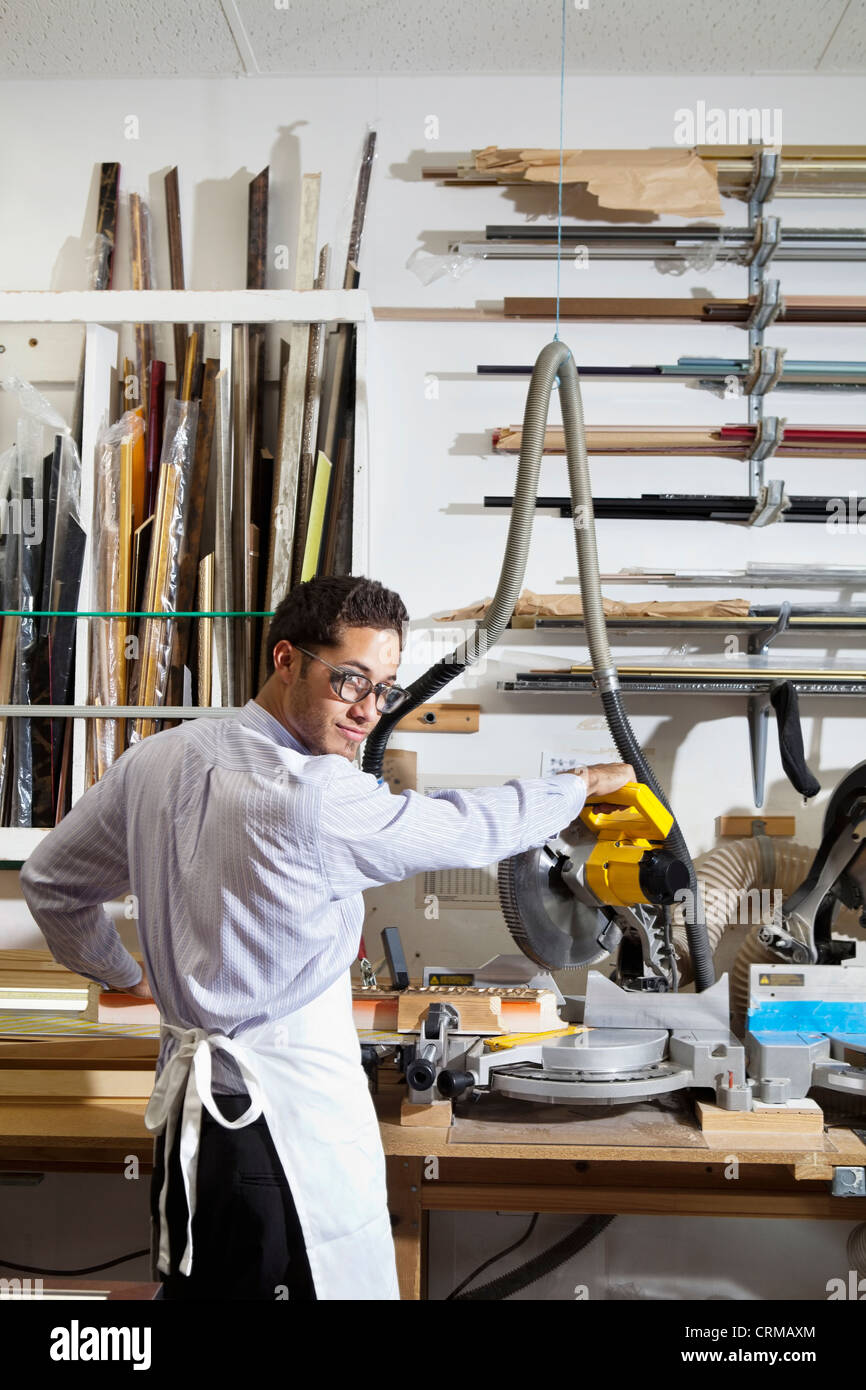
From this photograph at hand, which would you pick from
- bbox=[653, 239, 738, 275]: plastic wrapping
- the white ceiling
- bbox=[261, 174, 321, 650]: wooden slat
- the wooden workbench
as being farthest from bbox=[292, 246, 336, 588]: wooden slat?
the wooden workbench

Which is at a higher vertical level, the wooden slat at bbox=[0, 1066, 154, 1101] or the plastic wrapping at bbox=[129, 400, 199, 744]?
the plastic wrapping at bbox=[129, 400, 199, 744]

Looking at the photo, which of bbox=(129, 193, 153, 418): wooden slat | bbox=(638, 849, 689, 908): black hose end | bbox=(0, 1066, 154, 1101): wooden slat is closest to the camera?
bbox=(638, 849, 689, 908): black hose end

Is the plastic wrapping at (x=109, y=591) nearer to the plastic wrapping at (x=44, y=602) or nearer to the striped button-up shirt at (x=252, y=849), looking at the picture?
the plastic wrapping at (x=44, y=602)

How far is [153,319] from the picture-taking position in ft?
8.42

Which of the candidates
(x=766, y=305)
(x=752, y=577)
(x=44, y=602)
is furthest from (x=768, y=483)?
(x=44, y=602)

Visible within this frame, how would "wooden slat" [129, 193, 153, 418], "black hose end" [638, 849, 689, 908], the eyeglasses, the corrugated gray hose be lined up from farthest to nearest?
"wooden slat" [129, 193, 153, 418] < the corrugated gray hose < "black hose end" [638, 849, 689, 908] < the eyeglasses

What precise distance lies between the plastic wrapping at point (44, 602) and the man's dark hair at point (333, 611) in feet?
4.02

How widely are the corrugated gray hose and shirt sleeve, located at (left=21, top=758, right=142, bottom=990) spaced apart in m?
0.72

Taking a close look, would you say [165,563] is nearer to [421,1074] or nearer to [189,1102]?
[421,1074]

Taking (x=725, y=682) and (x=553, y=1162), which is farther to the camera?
(x=725, y=682)

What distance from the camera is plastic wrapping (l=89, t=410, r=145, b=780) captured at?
100 inches

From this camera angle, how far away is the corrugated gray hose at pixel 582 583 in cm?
209

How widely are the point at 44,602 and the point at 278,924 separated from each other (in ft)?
5.05

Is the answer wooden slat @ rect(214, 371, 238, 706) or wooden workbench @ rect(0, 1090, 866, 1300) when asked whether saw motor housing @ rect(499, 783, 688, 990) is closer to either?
wooden workbench @ rect(0, 1090, 866, 1300)
